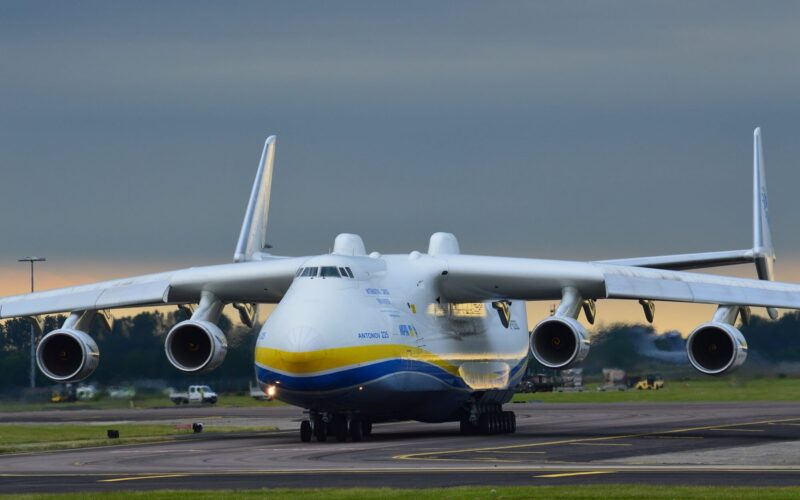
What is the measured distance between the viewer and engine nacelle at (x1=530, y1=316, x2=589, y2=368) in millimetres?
33562

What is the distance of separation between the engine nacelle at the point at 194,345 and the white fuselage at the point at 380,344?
264cm

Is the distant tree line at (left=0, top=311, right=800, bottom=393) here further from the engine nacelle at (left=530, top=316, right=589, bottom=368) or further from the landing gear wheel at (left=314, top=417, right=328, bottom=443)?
the engine nacelle at (left=530, top=316, right=589, bottom=368)

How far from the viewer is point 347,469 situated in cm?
2572

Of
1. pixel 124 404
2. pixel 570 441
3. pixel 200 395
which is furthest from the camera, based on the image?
pixel 200 395

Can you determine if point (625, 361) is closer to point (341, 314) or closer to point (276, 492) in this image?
point (341, 314)

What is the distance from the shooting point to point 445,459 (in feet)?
92.2

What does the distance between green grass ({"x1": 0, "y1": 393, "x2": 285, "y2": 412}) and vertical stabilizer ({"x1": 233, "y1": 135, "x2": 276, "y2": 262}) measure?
1432cm

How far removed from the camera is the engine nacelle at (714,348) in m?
33.6

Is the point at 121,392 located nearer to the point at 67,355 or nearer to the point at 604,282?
the point at 67,355

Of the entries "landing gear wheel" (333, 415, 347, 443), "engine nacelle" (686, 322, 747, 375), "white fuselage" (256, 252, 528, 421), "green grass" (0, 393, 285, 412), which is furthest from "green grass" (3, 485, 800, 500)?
"green grass" (0, 393, 285, 412)

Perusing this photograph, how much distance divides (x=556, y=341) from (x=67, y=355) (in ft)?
38.9

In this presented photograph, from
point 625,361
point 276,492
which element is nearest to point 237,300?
point 276,492

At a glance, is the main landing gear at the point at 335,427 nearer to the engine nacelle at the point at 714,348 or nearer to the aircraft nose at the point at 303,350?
the aircraft nose at the point at 303,350

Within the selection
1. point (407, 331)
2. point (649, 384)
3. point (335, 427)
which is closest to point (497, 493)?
point (407, 331)
